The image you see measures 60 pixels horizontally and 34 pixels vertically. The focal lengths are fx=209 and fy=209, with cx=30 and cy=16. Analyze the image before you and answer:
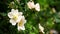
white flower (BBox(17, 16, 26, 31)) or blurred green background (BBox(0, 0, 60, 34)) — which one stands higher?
blurred green background (BBox(0, 0, 60, 34))

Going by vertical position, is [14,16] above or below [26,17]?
below

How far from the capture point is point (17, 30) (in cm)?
179


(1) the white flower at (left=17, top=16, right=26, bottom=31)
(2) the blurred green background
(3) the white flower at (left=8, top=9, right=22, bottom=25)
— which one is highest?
(2) the blurred green background

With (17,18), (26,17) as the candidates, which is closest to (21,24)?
(17,18)

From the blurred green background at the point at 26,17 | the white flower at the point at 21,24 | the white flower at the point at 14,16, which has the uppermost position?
the blurred green background at the point at 26,17

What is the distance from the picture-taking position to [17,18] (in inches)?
67.9

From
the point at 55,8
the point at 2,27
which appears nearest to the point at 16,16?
the point at 2,27

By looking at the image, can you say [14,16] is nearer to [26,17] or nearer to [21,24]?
[21,24]

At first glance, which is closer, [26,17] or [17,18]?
[17,18]

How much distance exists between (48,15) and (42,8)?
0.13 metres

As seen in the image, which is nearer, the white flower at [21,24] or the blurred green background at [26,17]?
the white flower at [21,24]

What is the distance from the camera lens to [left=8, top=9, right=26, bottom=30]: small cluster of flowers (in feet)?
5.62

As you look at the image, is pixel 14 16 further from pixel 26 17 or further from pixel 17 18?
pixel 26 17

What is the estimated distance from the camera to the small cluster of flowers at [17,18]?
5.62ft
